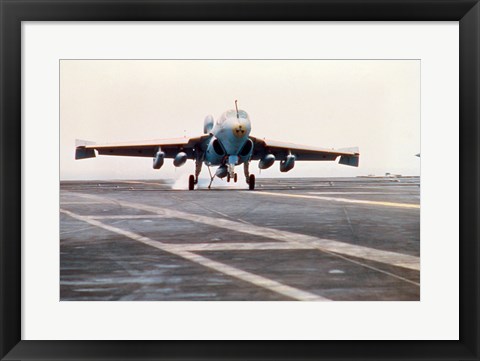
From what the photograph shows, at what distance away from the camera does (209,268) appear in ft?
23.6

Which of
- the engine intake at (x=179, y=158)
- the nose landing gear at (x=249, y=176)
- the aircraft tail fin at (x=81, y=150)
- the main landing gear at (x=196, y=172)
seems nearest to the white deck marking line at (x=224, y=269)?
the aircraft tail fin at (x=81, y=150)

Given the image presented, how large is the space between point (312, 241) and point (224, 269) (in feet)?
7.87

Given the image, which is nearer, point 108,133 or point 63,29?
point 63,29

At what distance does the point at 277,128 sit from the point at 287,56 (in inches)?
96.6

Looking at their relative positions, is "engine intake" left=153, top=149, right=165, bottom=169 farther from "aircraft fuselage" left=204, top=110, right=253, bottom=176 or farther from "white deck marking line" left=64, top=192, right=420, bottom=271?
"aircraft fuselage" left=204, top=110, right=253, bottom=176

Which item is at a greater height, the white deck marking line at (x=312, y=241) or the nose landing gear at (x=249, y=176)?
the nose landing gear at (x=249, y=176)

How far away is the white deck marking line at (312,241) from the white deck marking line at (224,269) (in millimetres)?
827

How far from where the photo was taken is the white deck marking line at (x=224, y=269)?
623cm

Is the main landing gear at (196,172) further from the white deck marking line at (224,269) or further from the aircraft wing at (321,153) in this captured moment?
the white deck marking line at (224,269)

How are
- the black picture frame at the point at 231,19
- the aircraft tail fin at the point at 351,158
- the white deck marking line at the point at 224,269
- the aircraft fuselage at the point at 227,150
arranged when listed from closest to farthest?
1. the black picture frame at the point at 231,19
2. the white deck marking line at the point at 224,269
3. the aircraft tail fin at the point at 351,158
4. the aircraft fuselage at the point at 227,150

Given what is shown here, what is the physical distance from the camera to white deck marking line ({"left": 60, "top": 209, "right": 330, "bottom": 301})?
6230 mm

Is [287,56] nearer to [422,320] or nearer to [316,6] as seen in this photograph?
[316,6]

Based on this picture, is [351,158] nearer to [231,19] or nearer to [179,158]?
[231,19]

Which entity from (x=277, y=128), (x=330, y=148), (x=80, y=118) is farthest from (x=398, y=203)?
(x=80, y=118)
